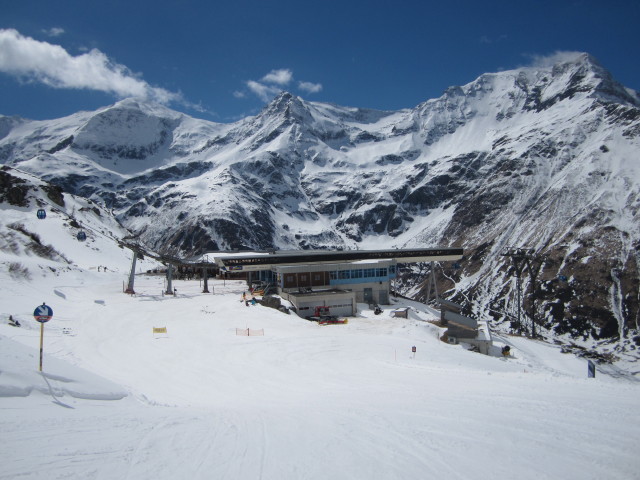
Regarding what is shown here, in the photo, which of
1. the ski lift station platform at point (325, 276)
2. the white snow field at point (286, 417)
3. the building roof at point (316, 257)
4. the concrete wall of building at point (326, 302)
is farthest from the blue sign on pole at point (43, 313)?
the building roof at point (316, 257)

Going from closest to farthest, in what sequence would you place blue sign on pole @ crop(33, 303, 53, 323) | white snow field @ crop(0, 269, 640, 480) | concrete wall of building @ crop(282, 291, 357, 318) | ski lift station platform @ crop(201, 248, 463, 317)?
1. white snow field @ crop(0, 269, 640, 480)
2. blue sign on pole @ crop(33, 303, 53, 323)
3. concrete wall of building @ crop(282, 291, 357, 318)
4. ski lift station platform @ crop(201, 248, 463, 317)

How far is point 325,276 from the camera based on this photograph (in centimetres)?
5672

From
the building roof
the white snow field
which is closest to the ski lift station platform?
the building roof

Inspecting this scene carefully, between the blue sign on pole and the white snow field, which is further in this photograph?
the blue sign on pole

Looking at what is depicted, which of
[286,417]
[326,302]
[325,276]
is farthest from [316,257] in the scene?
[286,417]

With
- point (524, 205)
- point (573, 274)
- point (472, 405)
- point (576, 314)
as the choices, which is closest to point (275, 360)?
point (472, 405)

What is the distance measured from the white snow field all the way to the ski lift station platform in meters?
22.4

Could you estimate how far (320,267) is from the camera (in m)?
56.5

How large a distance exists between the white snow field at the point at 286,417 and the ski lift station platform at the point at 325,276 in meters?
22.4

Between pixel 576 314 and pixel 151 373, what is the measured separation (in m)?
126

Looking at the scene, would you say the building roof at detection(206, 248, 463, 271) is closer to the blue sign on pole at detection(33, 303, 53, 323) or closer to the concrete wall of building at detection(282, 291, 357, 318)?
the concrete wall of building at detection(282, 291, 357, 318)

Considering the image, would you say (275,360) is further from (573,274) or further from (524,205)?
(524,205)

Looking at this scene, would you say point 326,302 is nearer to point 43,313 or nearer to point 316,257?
point 316,257

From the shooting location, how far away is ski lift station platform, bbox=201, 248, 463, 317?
4969 centimetres
